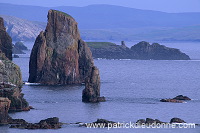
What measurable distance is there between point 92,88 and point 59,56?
1424 inches

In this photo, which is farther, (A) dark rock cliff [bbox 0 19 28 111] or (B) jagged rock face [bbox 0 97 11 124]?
(A) dark rock cliff [bbox 0 19 28 111]

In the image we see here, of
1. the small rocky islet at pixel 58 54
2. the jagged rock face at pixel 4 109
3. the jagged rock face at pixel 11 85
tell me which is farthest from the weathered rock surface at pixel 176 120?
the small rocky islet at pixel 58 54

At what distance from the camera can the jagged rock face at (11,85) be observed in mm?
96125

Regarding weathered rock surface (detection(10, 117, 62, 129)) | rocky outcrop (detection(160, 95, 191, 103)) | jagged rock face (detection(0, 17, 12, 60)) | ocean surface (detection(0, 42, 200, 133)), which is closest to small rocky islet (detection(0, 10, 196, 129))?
jagged rock face (detection(0, 17, 12, 60))

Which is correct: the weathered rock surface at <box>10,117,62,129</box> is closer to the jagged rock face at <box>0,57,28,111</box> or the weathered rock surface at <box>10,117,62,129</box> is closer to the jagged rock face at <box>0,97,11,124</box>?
the jagged rock face at <box>0,97,11,124</box>

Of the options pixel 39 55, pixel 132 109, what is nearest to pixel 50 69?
pixel 39 55

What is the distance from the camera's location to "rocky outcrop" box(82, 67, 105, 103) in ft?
364

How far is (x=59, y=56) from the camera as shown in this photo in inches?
5768

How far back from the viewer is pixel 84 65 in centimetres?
14975

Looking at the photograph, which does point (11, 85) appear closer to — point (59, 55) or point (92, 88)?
point (92, 88)

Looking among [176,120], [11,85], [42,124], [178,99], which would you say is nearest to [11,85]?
[11,85]

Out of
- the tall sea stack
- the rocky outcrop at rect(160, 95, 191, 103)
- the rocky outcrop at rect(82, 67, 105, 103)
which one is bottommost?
the rocky outcrop at rect(160, 95, 191, 103)

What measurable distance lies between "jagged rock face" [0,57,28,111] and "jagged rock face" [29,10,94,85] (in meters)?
43.4

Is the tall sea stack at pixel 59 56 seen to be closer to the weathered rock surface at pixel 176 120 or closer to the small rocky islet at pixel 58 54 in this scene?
the small rocky islet at pixel 58 54
